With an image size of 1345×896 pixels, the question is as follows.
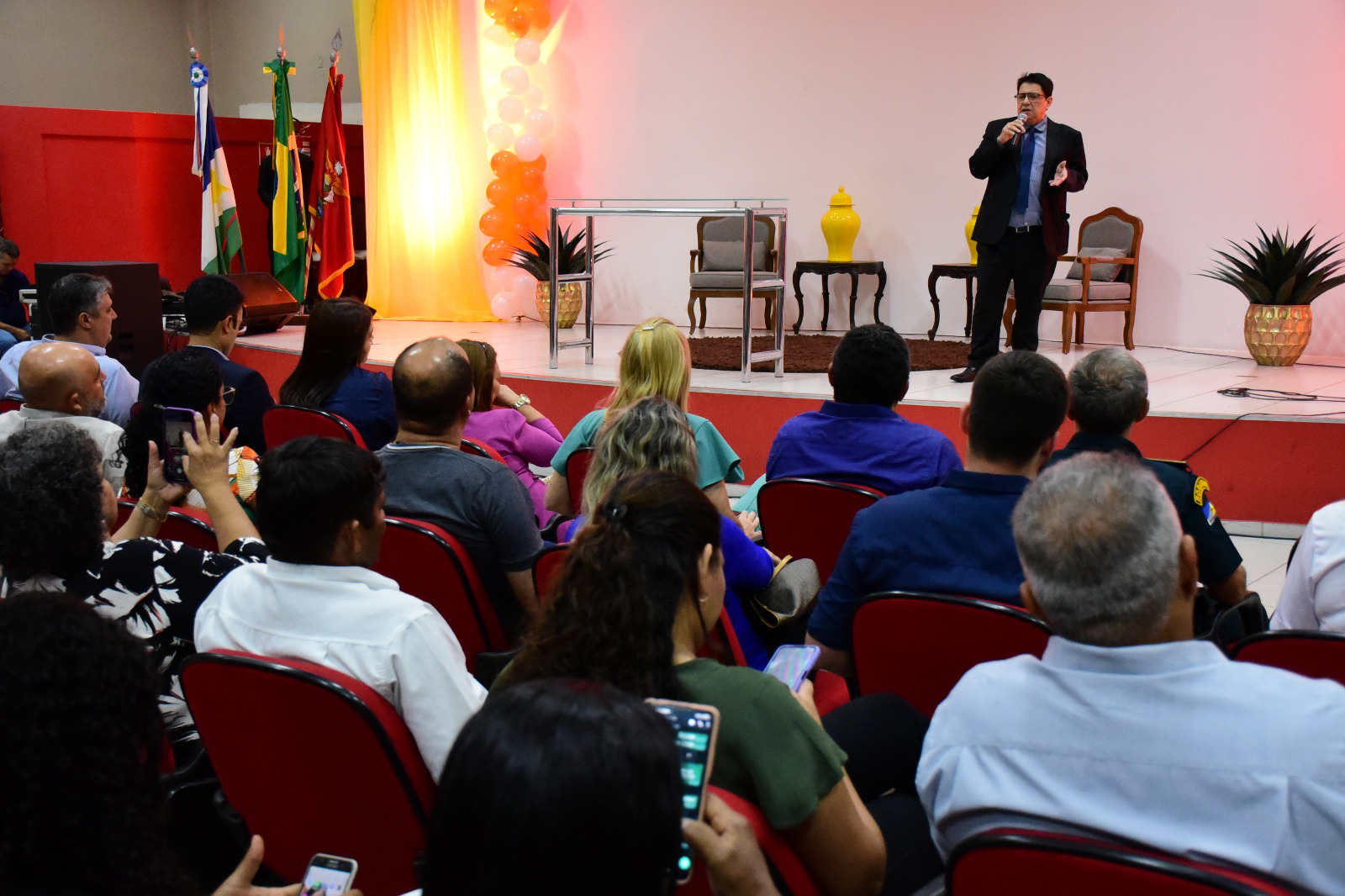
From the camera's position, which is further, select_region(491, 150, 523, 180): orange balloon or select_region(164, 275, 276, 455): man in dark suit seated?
select_region(491, 150, 523, 180): orange balloon

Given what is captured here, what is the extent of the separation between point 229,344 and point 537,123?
482 cm

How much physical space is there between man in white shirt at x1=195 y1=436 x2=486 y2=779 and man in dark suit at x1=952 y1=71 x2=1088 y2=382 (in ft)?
13.6

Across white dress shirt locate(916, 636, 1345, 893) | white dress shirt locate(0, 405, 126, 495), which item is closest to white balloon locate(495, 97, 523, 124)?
white dress shirt locate(0, 405, 126, 495)

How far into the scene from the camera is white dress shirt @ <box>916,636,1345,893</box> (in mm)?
1000

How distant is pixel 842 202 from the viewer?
7285 mm

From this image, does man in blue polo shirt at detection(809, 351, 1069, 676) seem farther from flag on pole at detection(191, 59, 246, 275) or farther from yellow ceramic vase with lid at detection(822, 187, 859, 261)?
flag on pole at detection(191, 59, 246, 275)

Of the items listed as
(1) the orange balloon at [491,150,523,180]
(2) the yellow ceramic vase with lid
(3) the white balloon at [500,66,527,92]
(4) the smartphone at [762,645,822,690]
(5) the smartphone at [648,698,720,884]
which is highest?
(3) the white balloon at [500,66,527,92]

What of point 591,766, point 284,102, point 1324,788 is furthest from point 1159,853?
point 284,102

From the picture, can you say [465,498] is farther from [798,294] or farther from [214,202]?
[214,202]

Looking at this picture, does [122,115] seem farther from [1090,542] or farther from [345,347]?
[1090,542]

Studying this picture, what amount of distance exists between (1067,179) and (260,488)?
4548 millimetres

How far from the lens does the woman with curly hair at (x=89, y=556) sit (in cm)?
151

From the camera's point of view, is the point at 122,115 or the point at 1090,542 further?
the point at 122,115

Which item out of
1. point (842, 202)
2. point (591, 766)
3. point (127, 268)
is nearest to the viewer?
point (591, 766)
